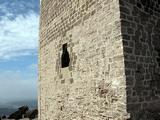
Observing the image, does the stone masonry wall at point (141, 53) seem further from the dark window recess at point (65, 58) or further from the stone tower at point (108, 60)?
the dark window recess at point (65, 58)

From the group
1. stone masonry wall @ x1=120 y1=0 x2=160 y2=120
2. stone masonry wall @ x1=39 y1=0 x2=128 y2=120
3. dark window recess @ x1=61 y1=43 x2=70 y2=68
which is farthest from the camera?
dark window recess @ x1=61 y1=43 x2=70 y2=68

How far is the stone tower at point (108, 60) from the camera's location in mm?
5910

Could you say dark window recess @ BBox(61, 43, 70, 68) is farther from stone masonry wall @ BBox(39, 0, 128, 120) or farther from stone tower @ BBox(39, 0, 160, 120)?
stone masonry wall @ BBox(39, 0, 128, 120)

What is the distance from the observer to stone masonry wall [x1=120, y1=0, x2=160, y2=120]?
5.90 metres

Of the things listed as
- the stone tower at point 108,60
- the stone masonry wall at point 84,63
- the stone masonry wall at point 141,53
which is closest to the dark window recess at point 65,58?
the stone tower at point 108,60

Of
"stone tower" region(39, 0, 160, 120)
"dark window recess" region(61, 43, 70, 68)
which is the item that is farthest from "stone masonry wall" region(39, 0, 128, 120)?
"dark window recess" region(61, 43, 70, 68)

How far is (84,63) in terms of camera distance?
23.3ft

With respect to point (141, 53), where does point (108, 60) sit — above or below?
below

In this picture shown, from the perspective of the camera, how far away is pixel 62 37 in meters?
8.45

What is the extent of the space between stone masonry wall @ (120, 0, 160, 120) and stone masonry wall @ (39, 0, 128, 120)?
0.19 metres

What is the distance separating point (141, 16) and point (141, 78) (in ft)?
5.15

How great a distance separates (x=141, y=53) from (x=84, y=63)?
63.3 inches

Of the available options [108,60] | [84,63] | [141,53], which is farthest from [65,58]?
[141,53]

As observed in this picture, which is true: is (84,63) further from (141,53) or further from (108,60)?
(141,53)
